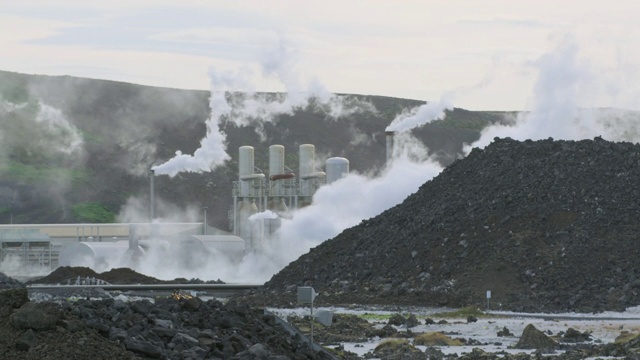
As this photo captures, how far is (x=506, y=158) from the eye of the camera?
77.5 meters

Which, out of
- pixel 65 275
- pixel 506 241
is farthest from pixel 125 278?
pixel 506 241

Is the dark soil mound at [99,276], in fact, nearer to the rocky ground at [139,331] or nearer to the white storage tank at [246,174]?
the white storage tank at [246,174]

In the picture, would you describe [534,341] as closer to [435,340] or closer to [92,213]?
[435,340]

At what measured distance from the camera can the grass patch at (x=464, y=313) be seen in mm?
58562

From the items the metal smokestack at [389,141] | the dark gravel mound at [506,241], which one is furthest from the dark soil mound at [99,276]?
the metal smokestack at [389,141]

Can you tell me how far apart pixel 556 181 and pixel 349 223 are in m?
24.0

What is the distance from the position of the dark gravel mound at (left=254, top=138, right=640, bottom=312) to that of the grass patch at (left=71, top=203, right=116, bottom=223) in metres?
89.8

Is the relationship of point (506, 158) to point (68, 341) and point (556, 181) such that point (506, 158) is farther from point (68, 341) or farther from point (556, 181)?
point (68, 341)

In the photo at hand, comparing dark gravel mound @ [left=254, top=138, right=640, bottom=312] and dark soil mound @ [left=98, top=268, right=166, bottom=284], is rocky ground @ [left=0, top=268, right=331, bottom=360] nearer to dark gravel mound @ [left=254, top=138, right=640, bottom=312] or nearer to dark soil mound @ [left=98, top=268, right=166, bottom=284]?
dark gravel mound @ [left=254, top=138, right=640, bottom=312]

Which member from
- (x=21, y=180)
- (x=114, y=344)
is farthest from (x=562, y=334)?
(x=21, y=180)

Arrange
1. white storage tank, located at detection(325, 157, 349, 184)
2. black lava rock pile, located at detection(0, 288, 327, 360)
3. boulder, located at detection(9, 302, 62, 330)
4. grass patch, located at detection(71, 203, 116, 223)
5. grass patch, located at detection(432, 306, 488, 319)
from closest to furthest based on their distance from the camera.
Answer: black lava rock pile, located at detection(0, 288, 327, 360) < boulder, located at detection(9, 302, 62, 330) < grass patch, located at detection(432, 306, 488, 319) < white storage tank, located at detection(325, 157, 349, 184) < grass patch, located at detection(71, 203, 116, 223)

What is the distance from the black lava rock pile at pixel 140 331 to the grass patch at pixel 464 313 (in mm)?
25612

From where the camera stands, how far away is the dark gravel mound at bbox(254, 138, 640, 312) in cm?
6384

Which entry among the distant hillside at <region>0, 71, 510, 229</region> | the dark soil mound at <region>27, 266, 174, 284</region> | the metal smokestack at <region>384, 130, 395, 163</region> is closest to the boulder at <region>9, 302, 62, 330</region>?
the dark soil mound at <region>27, 266, 174, 284</region>
